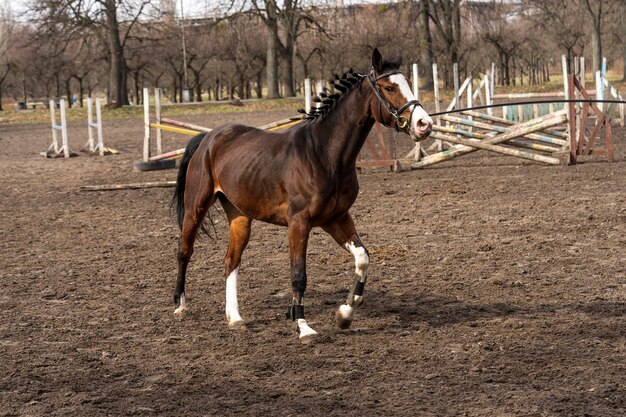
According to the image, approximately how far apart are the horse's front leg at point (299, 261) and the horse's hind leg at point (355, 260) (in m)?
0.26

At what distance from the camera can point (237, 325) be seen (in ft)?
21.3

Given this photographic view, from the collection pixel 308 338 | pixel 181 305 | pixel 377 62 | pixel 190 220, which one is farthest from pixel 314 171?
pixel 181 305

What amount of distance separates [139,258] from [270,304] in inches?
99.9

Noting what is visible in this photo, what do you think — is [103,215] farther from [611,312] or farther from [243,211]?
[611,312]

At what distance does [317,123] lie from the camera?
6375 millimetres

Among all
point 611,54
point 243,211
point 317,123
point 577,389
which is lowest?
point 577,389

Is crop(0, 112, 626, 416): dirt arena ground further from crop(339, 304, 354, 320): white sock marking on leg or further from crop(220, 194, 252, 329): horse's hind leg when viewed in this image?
crop(220, 194, 252, 329): horse's hind leg

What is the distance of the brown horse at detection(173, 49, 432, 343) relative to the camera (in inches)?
236

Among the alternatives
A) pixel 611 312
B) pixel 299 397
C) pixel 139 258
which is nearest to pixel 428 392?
pixel 299 397

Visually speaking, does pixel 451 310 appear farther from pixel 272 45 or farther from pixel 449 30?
pixel 449 30

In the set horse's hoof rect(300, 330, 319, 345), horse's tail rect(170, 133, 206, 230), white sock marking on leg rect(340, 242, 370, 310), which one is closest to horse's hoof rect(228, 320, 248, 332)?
horse's hoof rect(300, 330, 319, 345)

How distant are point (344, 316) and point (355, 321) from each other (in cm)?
41

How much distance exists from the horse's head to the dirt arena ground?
55.9 inches

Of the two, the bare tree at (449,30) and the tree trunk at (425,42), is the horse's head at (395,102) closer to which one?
the bare tree at (449,30)
